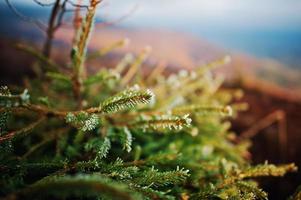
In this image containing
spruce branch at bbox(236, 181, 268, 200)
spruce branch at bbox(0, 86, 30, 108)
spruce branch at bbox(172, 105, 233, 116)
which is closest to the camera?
spruce branch at bbox(0, 86, 30, 108)

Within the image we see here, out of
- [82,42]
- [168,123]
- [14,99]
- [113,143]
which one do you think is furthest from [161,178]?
[113,143]

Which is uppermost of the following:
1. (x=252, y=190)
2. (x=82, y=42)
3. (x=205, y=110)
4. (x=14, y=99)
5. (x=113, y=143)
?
(x=82, y=42)

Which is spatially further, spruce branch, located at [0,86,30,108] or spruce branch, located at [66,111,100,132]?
spruce branch, located at [66,111,100,132]

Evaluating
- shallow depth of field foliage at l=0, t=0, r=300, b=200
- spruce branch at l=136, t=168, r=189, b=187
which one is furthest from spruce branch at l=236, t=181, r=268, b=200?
spruce branch at l=136, t=168, r=189, b=187

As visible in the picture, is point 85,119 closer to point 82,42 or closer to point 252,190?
point 82,42

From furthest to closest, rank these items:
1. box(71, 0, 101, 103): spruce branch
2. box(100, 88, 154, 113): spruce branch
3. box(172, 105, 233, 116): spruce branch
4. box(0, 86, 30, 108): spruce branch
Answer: box(172, 105, 233, 116): spruce branch, box(71, 0, 101, 103): spruce branch, box(100, 88, 154, 113): spruce branch, box(0, 86, 30, 108): spruce branch

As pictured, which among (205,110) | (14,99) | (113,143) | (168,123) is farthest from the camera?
(113,143)

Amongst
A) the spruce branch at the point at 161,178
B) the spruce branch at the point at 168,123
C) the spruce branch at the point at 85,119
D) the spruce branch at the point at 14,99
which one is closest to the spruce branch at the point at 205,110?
the spruce branch at the point at 168,123

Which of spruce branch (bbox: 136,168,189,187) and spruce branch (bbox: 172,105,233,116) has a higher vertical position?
spruce branch (bbox: 172,105,233,116)

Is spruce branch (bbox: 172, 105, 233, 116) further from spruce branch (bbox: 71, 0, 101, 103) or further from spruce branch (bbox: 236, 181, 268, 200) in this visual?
spruce branch (bbox: 71, 0, 101, 103)
